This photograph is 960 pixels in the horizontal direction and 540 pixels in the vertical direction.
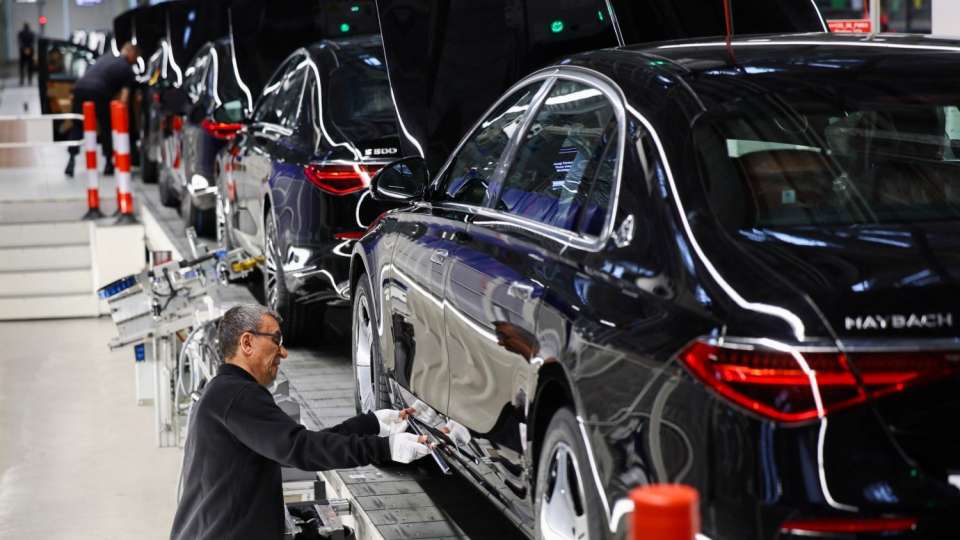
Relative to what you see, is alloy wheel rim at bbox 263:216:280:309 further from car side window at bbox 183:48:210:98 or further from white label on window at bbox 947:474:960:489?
white label on window at bbox 947:474:960:489

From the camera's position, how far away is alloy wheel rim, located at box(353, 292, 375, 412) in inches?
221

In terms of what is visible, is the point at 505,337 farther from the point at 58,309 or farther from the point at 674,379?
the point at 58,309

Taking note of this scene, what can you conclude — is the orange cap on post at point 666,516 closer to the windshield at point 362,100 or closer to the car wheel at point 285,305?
the windshield at point 362,100

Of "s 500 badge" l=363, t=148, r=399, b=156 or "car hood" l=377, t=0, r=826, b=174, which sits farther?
"s 500 badge" l=363, t=148, r=399, b=156

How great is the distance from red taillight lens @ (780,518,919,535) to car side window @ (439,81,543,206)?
197 cm

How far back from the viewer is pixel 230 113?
1015 centimetres

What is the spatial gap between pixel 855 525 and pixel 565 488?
941 millimetres

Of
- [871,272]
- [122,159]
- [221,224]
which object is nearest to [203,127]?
[221,224]

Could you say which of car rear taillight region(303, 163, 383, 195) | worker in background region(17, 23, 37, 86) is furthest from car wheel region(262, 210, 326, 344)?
worker in background region(17, 23, 37, 86)

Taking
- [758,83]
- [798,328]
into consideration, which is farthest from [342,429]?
[798,328]

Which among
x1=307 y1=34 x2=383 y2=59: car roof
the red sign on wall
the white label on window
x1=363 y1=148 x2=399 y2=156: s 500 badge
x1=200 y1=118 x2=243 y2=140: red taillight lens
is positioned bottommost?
the white label on window

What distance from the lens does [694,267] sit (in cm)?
277

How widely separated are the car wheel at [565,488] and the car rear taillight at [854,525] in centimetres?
60

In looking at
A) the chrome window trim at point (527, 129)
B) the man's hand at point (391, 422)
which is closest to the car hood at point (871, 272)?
the chrome window trim at point (527, 129)
